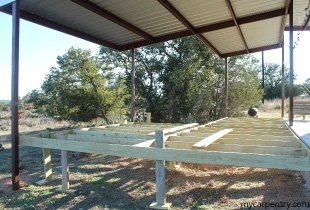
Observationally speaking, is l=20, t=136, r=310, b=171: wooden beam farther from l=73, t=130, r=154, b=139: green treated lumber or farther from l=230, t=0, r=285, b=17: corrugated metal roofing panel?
l=230, t=0, r=285, b=17: corrugated metal roofing panel

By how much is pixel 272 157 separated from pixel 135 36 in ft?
21.4

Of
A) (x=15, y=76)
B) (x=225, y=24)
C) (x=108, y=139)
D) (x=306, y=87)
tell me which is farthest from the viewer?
(x=306, y=87)

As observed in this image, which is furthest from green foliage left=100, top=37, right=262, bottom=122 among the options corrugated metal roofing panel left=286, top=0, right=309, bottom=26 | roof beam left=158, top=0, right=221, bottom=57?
roof beam left=158, top=0, right=221, bottom=57

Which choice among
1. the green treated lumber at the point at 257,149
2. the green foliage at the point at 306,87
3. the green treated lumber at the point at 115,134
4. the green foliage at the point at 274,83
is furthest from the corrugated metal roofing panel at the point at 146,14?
the green foliage at the point at 274,83

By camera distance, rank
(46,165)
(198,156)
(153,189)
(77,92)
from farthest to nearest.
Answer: (77,92) → (46,165) → (153,189) → (198,156)

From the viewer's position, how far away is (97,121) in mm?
15312

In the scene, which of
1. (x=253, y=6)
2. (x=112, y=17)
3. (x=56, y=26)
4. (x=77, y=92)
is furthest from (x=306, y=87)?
(x=56, y=26)

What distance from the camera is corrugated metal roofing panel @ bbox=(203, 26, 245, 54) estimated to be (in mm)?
10773

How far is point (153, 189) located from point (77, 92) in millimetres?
8991

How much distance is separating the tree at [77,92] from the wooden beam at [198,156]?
8.20m

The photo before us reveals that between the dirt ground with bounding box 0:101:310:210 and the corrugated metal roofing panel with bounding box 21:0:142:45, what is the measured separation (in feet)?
11.8

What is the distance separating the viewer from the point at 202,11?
8523 millimetres

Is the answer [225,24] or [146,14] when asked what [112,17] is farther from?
→ [225,24]

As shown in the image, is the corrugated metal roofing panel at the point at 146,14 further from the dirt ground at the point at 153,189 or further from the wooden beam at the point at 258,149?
the dirt ground at the point at 153,189
